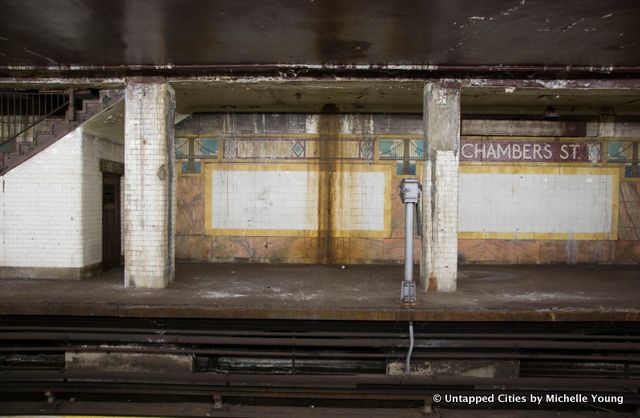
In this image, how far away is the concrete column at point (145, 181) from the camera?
6.59m

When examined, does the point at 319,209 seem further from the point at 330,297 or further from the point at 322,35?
the point at 322,35

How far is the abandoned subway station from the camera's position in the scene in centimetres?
495

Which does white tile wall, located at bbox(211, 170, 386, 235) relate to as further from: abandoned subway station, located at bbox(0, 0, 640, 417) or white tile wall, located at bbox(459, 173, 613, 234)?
white tile wall, located at bbox(459, 173, 613, 234)

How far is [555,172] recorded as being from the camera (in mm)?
9172

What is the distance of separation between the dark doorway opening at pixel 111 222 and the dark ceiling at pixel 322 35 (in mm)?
2322

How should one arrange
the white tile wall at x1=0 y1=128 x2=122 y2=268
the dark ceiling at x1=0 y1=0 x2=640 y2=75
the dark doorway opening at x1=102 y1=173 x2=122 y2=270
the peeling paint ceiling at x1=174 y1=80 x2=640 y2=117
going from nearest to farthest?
the dark ceiling at x1=0 y1=0 x2=640 y2=75
the peeling paint ceiling at x1=174 y1=80 x2=640 y2=117
the white tile wall at x1=0 y1=128 x2=122 y2=268
the dark doorway opening at x1=102 y1=173 x2=122 y2=270

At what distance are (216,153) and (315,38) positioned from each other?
4.63 m

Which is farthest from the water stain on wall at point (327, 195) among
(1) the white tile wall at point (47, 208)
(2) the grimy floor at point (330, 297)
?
(1) the white tile wall at point (47, 208)

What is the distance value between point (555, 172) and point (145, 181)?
8.33m

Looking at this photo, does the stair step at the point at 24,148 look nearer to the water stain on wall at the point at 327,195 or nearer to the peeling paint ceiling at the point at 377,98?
the peeling paint ceiling at the point at 377,98

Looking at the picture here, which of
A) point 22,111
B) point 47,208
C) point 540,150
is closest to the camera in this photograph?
point 47,208

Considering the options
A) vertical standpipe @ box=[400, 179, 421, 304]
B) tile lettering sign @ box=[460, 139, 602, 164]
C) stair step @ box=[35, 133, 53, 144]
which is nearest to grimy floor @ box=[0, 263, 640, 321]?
vertical standpipe @ box=[400, 179, 421, 304]

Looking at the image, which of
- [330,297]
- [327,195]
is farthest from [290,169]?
[330,297]

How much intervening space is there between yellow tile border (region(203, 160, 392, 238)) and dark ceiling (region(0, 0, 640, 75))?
2939mm
